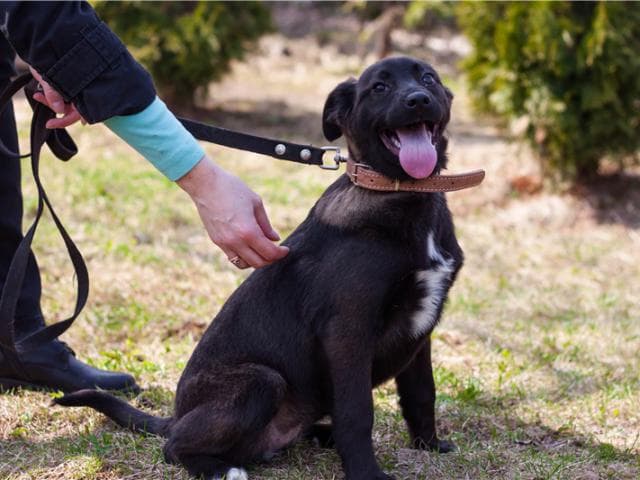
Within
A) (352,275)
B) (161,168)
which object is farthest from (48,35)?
(352,275)

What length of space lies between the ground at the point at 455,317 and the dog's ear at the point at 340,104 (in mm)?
1239

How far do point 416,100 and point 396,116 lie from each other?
0.08 metres

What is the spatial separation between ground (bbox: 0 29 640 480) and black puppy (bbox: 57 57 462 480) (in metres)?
0.23

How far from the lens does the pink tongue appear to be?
2730 millimetres

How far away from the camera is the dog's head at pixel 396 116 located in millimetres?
2748

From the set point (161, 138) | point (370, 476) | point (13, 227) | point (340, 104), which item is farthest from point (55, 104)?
point (370, 476)

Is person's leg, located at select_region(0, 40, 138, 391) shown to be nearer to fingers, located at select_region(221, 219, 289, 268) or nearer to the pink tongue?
fingers, located at select_region(221, 219, 289, 268)

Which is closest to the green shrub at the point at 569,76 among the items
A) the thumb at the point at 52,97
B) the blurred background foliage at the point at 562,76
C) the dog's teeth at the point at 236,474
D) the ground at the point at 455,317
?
the blurred background foliage at the point at 562,76

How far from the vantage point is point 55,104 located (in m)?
2.44

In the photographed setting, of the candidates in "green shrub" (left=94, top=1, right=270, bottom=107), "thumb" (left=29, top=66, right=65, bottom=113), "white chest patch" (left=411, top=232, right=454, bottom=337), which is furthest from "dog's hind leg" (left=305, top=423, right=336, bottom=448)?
"green shrub" (left=94, top=1, right=270, bottom=107)

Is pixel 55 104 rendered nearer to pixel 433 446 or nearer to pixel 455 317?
pixel 433 446

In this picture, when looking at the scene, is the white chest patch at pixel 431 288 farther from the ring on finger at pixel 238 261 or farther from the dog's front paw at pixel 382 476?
the ring on finger at pixel 238 261

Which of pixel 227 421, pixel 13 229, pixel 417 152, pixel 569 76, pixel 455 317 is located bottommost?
pixel 455 317

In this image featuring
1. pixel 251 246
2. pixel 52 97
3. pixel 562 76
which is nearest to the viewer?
pixel 251 246
